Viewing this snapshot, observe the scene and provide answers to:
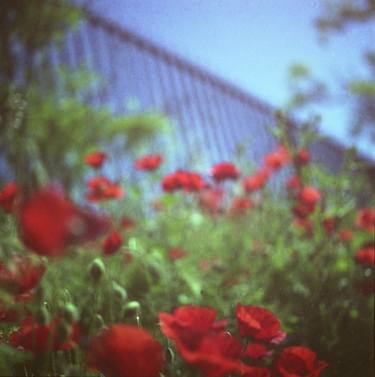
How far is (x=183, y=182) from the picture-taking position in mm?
1881

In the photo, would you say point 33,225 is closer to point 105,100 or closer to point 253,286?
point 253,286

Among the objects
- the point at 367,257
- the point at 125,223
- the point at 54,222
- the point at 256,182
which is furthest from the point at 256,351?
the point at 256,182

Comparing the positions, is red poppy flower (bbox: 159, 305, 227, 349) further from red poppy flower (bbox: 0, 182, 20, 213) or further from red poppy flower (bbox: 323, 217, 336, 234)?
red poppy flower (bbox: 323, 217, 336, 234)

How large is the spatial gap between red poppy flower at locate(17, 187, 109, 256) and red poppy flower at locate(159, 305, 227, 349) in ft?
0.68

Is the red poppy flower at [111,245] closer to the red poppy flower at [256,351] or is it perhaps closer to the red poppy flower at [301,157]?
the red poppy flower at [256,351]

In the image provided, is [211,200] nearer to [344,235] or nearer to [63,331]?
[344,235]

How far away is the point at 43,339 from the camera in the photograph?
654 mm

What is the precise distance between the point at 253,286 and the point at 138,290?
397mm

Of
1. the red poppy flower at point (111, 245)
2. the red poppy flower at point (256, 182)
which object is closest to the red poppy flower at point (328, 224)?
the red poppy flower at point (256, 182)

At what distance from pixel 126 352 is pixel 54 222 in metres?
0.19

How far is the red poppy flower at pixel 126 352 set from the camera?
541mm

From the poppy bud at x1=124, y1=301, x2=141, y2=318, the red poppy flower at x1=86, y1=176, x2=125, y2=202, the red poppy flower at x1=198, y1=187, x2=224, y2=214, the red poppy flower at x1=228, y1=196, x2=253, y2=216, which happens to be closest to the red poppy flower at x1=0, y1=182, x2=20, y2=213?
the poppy bud at x1=124, y1=301, x2=141, y2=318

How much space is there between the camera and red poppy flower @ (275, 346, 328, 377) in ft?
2.48

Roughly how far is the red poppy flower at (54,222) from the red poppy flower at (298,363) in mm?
442
